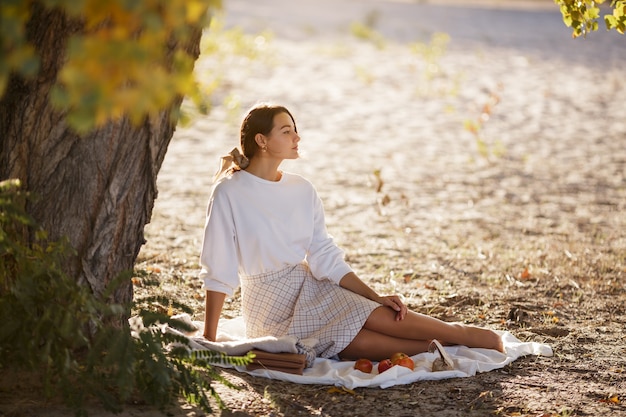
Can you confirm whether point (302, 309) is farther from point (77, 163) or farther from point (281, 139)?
point (77, 163)

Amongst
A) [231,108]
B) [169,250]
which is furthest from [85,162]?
[231,108]

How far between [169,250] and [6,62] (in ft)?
12.6

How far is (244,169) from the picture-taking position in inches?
158

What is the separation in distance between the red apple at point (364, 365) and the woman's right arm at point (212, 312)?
1.96 feet

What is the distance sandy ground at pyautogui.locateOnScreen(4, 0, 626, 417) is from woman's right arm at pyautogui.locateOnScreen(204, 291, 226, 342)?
10.9 inches

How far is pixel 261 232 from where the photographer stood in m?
3.91

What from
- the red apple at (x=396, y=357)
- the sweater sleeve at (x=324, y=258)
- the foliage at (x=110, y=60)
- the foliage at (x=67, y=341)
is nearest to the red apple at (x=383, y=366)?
the red apple at (x=396, y=357)

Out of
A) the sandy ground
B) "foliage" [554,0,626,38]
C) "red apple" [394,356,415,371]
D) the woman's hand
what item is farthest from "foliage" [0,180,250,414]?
"foliage" [554,0,626,38]

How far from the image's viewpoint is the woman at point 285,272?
12.6ft

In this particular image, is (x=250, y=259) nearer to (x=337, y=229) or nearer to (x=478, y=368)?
(x=478, y=368)

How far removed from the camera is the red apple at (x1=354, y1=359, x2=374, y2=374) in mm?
3756

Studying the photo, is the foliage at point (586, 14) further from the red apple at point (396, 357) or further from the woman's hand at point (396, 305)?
the red apple at point (396, 357)

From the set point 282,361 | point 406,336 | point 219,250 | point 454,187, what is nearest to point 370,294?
point 406,336

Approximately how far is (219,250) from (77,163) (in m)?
0.81
